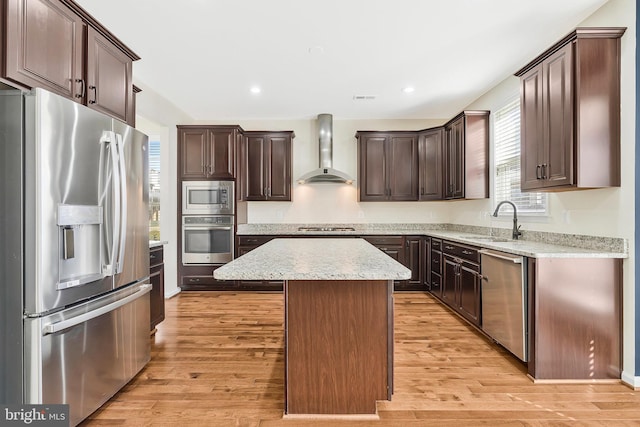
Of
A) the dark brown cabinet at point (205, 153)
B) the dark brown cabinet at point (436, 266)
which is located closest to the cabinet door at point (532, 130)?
the dark brown cabinet at point (436, 266)

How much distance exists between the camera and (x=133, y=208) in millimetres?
2201

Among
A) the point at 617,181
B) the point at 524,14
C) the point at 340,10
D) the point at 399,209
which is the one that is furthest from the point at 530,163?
the point at 399,209

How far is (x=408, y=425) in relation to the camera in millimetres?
1843

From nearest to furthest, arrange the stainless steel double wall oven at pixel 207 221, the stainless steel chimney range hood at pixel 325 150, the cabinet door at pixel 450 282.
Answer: the cabinet door at pixel 450 282
the stainless steel double wall oven at pixel 207 221
the stainless steel chimney range hood at pixel 325 150

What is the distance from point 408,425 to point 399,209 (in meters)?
3.96

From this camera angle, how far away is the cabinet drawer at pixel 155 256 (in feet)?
9.99

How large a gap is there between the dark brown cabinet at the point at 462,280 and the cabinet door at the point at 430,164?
43.7 inches

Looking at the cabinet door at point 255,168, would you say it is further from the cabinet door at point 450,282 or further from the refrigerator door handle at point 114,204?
the refrigerator door handle at point 114,204

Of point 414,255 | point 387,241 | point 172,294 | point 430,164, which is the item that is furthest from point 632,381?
point 172,294

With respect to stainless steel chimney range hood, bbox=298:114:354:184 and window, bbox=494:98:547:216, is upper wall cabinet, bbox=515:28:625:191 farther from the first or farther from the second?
stainless steel chimney range hood, bbox=298:114:354:184

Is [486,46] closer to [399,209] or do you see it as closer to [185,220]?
[399,209]

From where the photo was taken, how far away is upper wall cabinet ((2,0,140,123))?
1555mm

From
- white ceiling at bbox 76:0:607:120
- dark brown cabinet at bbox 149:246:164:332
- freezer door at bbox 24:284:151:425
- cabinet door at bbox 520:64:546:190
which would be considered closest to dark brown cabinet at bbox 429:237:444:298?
cabinet door at bbox 520:64:546:190

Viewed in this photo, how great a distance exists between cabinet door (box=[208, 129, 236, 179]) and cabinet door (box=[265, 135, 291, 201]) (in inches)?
24.5
